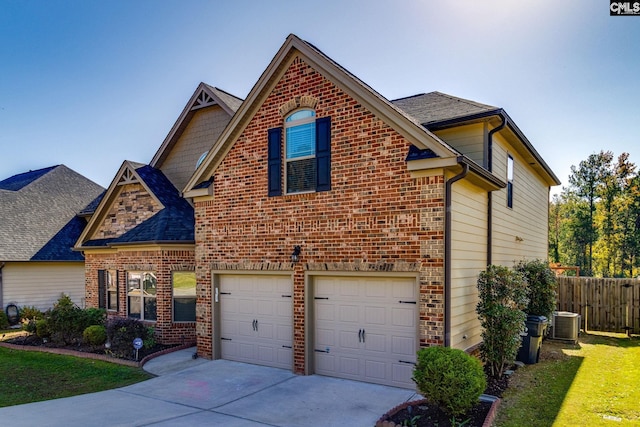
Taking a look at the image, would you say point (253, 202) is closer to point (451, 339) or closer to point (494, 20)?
point (451, 339)

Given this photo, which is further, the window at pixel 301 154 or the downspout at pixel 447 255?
the window at pixel 301 154

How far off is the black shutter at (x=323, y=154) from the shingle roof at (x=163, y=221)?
17.4 ft

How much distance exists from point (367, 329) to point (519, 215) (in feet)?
24.9

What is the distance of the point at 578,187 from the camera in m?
36.7

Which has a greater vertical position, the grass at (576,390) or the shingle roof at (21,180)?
the shingle roof at (21,180)

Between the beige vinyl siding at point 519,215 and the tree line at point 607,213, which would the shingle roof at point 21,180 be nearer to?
the beige vinyl siding at point 519,215

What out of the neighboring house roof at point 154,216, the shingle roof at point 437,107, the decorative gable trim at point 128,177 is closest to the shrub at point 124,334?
the neighboring house roof at point 154,216

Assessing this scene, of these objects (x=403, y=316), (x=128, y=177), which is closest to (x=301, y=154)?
(x=403, y=316)

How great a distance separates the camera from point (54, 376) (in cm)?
984

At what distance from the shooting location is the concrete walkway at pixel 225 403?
22.0 ft

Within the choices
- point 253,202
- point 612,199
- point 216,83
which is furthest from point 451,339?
point 612,199

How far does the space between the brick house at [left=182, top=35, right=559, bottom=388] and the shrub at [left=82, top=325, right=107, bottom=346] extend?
3.51 m

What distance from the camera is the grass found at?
6.63 m

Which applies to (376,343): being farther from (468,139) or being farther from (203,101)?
(203,101)
